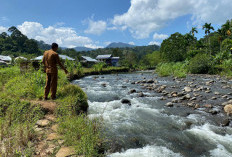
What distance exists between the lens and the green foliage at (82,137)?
7.82ft

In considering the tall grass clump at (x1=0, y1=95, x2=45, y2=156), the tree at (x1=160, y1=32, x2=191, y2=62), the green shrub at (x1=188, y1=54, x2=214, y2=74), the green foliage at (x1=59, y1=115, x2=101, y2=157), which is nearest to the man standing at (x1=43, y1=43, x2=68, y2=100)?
the tall grass clump at (x1=0, y1=95, x2=45, y2=156)

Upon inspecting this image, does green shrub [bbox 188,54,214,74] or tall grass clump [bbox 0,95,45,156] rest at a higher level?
green shrub [bbox 188,54,214,74]

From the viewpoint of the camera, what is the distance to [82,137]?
2516 mm

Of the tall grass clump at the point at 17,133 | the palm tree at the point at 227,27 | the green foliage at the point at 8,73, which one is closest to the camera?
the tall grass clump at the point at 17,133

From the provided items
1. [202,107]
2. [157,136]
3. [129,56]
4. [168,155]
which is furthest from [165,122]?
[129,56]

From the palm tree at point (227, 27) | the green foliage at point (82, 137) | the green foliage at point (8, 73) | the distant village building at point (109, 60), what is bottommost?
the green foliage at point (82, 137)

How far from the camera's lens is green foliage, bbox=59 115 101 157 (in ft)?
7.82

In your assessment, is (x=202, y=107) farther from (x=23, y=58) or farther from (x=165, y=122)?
(x=23, y=58)

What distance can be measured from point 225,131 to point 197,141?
127cm

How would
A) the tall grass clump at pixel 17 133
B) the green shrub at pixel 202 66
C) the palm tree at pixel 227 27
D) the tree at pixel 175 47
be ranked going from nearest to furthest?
the tall grass clump at pixel 17 133, the green shrub at pixel 202 66, the palm tree at pixel 227 27, the tree at pixel 175 47

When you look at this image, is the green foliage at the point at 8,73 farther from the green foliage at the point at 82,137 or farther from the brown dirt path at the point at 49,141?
→ the green foliage at the point at 82,137

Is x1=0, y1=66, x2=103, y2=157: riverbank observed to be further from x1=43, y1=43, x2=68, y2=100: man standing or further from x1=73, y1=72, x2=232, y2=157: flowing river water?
x1=43, y1=43, x2=68, y2=100: man standing

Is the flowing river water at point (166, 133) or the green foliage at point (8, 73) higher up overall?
the green foliage at point (8, 73)

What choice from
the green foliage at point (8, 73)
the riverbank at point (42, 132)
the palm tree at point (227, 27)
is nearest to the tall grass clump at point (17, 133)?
the riverbank at point (42, 132)
